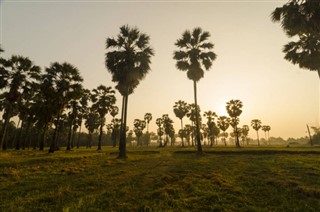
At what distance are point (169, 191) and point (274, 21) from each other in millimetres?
18024

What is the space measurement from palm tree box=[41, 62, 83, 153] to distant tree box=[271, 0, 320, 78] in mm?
29124

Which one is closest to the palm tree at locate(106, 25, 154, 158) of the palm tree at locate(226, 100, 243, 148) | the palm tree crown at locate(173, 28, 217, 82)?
the palm tree crown at locate(173, 28, 217, 82)

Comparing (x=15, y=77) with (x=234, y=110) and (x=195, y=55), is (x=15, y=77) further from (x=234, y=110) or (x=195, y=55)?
(x=234, y=110)

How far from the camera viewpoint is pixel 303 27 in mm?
16656

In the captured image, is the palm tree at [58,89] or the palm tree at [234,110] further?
the palm tree at [234,110]

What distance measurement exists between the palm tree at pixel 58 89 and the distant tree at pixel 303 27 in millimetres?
29124

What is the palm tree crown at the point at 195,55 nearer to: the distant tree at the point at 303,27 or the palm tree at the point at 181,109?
the distant tree at the point at 303,27

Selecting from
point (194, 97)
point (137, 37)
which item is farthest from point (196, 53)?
point (137, 37)

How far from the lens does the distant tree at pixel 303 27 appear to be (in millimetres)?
16031

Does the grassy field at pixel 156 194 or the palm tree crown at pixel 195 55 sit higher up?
the palm tree crown at pixel 195 55

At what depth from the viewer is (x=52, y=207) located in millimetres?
7184

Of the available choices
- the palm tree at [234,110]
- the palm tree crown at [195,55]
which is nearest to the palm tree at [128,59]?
the palm tree crown at [195,55]

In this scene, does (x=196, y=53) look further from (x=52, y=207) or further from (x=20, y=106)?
(x=20, y=106)

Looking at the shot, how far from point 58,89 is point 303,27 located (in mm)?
32460
